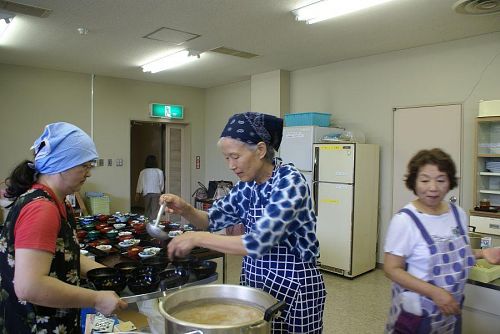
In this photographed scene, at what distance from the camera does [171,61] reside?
5340mm

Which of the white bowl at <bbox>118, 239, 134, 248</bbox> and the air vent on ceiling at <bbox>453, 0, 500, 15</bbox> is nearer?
the white bowl at <bbox>118, 239, 134, 248</bbox>

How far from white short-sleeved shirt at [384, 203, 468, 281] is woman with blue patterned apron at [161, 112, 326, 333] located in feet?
1.31

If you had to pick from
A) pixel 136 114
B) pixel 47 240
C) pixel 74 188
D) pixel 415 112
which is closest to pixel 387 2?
pixel 415 112

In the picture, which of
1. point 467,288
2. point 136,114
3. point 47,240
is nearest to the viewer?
point 47,240

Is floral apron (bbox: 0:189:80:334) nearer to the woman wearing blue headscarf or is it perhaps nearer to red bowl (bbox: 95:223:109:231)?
the woman wearing blue headscarf

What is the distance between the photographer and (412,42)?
4324 mm

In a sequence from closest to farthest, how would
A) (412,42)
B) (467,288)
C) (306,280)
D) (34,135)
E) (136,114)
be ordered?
(306,280), (467,288), (412,42), (34,135), (136,114)

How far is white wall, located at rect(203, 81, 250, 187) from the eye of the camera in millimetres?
6930

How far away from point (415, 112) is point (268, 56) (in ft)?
6.38

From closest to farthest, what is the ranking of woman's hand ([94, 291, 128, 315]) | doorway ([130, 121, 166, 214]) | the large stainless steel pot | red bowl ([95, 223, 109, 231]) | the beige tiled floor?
1. the large stainless steel pot
2. woman's hand ([94, 291, 128, 315])
3. red bowl ([95, 223, 109, 231])
4. the beige tiled floor
5. doorway ([130, 121, 166, 214])

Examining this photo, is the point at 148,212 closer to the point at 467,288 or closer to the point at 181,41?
the point at 181,41

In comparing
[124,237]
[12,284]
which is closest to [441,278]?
[12,284]

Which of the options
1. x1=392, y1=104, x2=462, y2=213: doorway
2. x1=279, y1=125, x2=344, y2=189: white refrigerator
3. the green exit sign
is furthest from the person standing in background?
x1=392, y1=104, x2=462, y2=213: doorway

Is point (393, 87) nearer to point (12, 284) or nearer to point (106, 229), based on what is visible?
point (106, 229)
